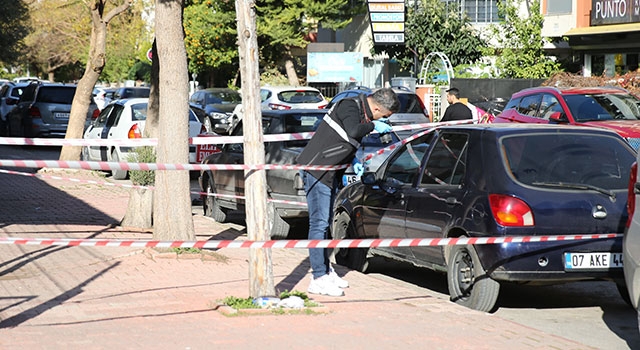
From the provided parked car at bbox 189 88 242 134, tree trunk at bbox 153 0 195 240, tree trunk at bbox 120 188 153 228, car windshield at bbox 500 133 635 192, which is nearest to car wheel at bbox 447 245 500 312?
car windshield at bbox 500 133 635 192

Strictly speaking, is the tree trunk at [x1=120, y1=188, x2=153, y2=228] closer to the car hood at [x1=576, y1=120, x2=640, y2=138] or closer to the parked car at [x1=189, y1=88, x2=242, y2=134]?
the car hood at [x1=576, y1=120, x2=640, y2=138]

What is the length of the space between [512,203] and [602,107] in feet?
32.6

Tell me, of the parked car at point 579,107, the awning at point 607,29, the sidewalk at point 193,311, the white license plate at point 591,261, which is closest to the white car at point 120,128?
the parked car at point 579,107

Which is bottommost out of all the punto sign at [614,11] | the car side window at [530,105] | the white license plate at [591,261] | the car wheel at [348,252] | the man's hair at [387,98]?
the car wheel at [348,252]

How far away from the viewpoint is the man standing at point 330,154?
28.6ft

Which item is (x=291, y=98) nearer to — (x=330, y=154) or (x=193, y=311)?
(x=330, y=154)

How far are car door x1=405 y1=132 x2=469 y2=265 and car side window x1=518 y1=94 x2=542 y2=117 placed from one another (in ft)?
30.1

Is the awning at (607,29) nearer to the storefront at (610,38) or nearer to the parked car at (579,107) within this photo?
the storefront at (610,38)

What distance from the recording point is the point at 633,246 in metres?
7.03

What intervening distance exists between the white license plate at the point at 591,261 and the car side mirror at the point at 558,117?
8.89 meters

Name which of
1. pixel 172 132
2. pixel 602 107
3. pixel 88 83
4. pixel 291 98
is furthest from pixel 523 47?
pixel 172 132

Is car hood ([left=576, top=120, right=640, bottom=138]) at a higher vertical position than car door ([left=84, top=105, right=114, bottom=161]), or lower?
higher

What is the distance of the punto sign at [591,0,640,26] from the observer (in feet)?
107

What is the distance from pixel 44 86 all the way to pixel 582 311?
21.9 metres
